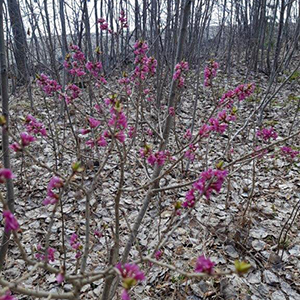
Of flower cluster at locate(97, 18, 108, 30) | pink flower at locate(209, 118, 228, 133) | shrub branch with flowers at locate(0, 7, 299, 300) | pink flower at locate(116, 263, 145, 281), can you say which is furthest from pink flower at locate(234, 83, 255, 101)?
flower cluster at locate(97, 18, 108, 30)

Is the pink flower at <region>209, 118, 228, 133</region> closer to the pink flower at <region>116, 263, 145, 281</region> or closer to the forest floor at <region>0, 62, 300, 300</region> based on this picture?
the forest floor at <region>0, 62, 300, 300</region>

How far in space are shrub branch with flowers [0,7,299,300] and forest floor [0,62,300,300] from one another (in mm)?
27

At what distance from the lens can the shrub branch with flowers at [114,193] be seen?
42.1 inches

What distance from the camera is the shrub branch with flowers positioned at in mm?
1068

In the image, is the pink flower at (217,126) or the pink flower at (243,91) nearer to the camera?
the pink flower at (217,126)

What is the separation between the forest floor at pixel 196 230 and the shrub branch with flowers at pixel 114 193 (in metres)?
0.03

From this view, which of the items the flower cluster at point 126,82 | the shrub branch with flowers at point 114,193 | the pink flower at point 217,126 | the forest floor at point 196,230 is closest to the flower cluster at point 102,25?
the shrub branch with flowers at point 114,193

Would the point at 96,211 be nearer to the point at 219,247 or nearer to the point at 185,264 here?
the point at 185,264

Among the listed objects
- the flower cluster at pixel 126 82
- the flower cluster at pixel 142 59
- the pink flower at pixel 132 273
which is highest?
the flower cluster at pixel 142 59

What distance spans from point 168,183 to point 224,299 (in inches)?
71.6

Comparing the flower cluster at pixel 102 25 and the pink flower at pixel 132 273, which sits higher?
the flower cluster at pixel 102 25

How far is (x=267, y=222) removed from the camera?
3.00 meters

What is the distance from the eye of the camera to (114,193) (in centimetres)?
281

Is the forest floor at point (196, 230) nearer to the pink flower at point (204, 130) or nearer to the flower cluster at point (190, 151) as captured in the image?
the flower cluster at point (190, 151)
